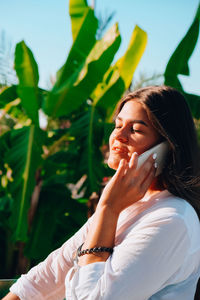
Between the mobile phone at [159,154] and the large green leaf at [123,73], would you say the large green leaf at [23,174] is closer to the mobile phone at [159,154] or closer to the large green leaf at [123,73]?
the large green leaf at [123,73]

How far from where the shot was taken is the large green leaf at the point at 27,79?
4.37 metres

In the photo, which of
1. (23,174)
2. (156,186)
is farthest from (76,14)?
(156,186)

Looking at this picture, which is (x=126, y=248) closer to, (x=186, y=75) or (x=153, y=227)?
(x=153, y=227)

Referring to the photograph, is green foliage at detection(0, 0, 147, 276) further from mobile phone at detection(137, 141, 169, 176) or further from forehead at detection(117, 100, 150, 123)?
mobile phone at detection(137, 141, 169, 176)

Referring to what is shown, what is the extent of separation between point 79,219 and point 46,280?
3.44 metres

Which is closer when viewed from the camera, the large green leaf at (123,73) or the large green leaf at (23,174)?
the large green leaf at (23,174)

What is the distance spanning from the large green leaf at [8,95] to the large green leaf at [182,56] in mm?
1869

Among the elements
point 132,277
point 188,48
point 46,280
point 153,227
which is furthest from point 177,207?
point 188,48

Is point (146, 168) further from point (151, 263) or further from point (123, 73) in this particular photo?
point (123, 73)

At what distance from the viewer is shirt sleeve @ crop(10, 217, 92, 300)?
5.31ft

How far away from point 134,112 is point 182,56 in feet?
11.0

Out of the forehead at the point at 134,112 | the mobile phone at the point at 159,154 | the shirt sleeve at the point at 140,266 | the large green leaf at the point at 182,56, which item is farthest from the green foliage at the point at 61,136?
the shirt sleeve at the point at 140,266

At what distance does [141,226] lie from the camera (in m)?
1.26

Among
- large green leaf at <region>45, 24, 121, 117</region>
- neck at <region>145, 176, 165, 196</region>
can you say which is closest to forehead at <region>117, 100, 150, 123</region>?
neck at <region>145, 176, 165, 196</region>
